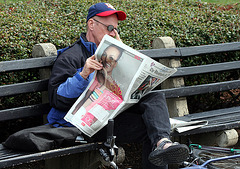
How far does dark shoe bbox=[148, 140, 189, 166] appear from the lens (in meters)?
3.10

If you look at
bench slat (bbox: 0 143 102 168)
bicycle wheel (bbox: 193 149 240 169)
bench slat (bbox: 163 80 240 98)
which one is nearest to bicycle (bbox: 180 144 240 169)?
bicycle wheel (bbox: 193 149 240 169)

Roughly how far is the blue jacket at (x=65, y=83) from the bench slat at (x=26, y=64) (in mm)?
246

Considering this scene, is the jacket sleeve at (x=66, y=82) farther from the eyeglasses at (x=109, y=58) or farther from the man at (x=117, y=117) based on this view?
the eyeglasses at (x=109, y=58)

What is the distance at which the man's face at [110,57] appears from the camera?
3305mm

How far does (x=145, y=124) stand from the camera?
3.46 m

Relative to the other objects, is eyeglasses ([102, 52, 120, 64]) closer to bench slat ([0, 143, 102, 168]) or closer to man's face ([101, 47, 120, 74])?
man's face ([101, 47, 120, 74])

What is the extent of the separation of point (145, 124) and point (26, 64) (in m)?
1.21

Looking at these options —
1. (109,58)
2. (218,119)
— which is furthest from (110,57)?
(218,119)

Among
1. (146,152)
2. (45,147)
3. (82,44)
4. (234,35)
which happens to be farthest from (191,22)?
(45,147)

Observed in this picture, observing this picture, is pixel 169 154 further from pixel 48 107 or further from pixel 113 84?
pixel 48 107

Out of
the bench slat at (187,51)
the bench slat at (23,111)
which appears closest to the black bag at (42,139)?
the bench slat at (23,111)

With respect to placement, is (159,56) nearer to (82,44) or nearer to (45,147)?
(82,44)

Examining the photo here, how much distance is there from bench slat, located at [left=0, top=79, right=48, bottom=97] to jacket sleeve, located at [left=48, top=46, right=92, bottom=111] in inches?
12.4

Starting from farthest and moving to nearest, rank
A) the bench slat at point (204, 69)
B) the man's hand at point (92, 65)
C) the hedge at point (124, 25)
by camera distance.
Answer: the bench slat at point (204, 69)
the hedge at point (124, 25)
the man's hand at point (92, 65)
